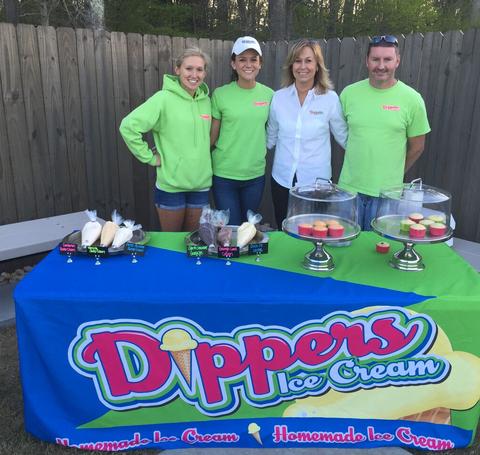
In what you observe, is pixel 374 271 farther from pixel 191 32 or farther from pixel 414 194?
pixel 191 32

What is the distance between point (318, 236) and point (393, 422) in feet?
2.94

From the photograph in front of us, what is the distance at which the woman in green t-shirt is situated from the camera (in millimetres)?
3162

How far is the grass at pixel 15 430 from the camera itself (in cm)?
206

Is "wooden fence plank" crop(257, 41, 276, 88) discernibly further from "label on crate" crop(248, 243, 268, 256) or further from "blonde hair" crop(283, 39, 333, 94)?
"label on crate" crop(248, 243, 268, 256)

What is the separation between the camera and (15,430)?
7.24ft

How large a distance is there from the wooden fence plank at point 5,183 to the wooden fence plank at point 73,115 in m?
0.53

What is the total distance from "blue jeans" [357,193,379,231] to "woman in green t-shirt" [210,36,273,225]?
0.80 m

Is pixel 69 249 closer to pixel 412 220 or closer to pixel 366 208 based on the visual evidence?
pixel 412 220

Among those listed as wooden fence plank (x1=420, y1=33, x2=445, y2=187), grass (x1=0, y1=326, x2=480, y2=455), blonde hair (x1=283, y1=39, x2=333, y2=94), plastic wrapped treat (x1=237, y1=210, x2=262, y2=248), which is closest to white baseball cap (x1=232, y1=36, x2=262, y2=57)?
blonde hair (x1=283, y1=39, x2=333, y2=94)

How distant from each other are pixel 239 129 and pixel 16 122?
204cm

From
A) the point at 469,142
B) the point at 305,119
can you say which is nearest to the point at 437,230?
the point at 305,119

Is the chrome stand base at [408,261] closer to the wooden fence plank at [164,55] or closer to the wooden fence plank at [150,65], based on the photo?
the wooden fence plank at [150,65]

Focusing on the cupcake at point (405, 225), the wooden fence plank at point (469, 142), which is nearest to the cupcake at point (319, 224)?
the cupcake at point (405, 225)

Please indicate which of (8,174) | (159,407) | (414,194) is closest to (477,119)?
(414,194)
